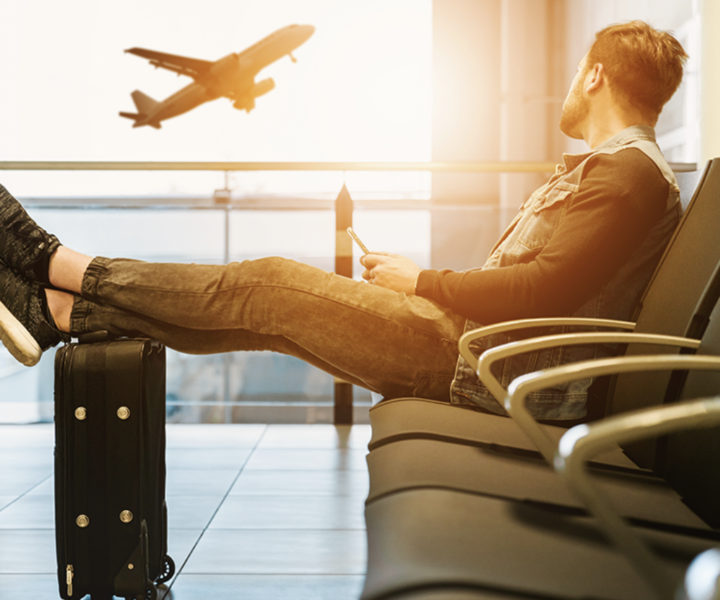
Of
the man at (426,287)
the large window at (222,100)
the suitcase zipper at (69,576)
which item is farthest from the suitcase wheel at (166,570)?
the large window at (222,100)

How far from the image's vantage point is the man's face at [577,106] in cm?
140

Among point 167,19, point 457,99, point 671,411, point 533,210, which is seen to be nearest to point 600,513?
point 671,411

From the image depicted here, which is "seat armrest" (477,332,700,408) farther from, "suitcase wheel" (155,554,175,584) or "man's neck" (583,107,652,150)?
"suitcase wheel" (155,554,175,584)

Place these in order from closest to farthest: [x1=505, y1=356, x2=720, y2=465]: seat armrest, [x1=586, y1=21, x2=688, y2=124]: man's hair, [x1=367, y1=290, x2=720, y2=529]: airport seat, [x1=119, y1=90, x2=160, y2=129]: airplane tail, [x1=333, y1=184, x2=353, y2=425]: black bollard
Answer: [x1=505, y1=356, x2=720, y2=465]: seat armrest
[x1=367, y1=290, x2=720, y2=529]: airport seat
[x1=586, y1=21, x2=688, y2=124]: man's hair
[x1=333, y1=184, x2=353, y2=425]: black bollard
[x1=119, y1=90, x2=160, y2=129]: airplane tail

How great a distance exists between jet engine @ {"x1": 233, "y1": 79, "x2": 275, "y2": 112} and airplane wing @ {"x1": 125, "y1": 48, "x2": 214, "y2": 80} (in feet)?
1.88

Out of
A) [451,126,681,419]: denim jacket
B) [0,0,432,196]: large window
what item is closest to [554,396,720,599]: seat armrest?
[451,126,681,419]: denim jacket

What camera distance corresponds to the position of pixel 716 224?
0.94m

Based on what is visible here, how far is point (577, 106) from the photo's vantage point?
1.42 meters

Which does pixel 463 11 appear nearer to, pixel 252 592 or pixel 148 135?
pixel 148 135

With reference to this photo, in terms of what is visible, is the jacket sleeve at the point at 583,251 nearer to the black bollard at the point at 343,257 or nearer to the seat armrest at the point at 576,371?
the seat armrest at the point at 576,371

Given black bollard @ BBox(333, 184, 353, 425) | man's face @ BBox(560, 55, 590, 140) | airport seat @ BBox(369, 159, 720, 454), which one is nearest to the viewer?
airport seat @ BBox(369, 159, 720, 454)

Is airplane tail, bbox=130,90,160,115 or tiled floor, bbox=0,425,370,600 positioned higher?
airplane tail, bbox=130,90,160,115

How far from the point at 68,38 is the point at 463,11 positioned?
15.5ft

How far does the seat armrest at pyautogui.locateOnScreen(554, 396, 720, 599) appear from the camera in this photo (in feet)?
1.24
